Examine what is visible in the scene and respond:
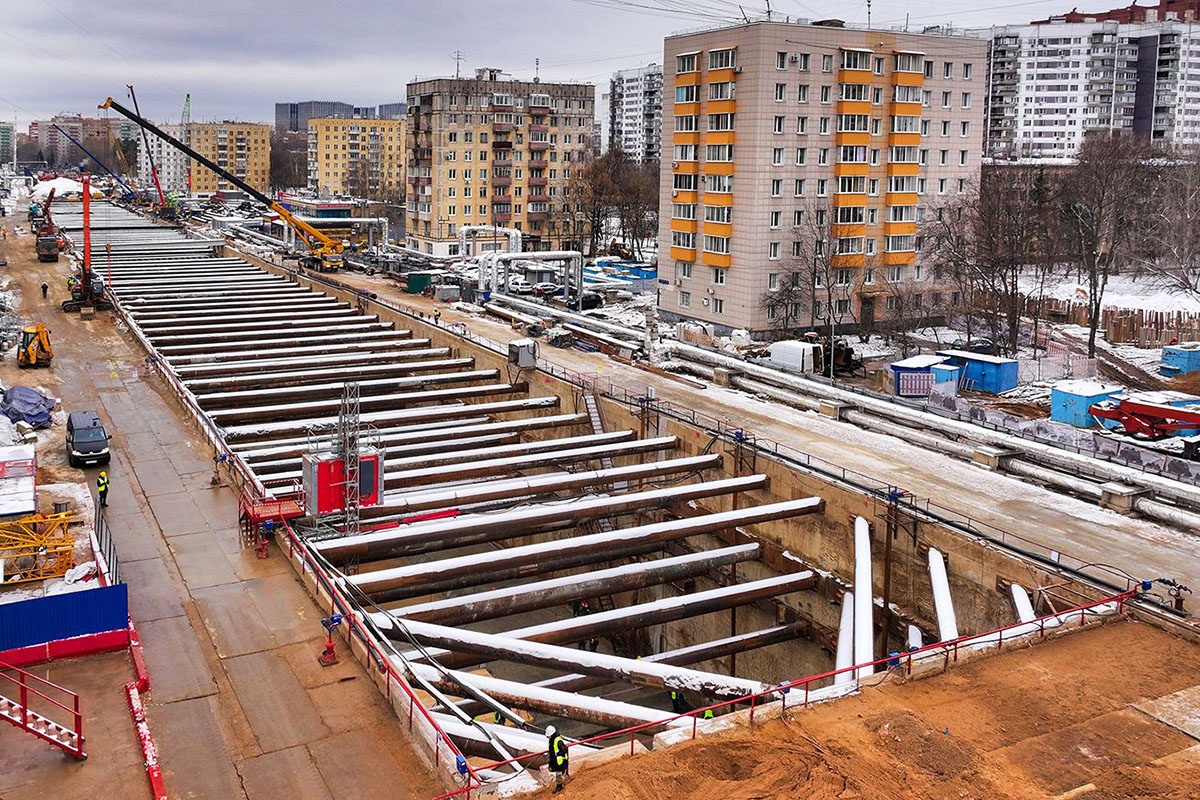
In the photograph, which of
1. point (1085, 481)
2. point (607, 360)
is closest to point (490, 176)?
point (607, 360)

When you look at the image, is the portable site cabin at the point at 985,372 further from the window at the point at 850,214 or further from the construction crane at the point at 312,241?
the construction crane at the point at 312,241

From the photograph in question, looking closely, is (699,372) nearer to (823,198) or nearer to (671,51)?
(823,198)

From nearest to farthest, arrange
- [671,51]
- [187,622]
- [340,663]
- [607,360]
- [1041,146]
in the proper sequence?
[340,663] → [187,622] → [607,360] → [671,51] → [1041,146]

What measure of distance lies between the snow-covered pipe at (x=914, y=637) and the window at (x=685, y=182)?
37.7m

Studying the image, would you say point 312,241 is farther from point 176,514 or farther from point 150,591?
point 150,591

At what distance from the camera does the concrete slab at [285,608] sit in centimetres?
1819

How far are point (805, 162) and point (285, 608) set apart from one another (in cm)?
4201

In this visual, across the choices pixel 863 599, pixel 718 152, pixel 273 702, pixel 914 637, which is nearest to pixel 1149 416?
pixel 914 637

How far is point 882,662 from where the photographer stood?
1652 cm

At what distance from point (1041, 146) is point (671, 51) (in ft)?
311

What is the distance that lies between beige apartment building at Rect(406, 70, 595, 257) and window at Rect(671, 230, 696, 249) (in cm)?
3769

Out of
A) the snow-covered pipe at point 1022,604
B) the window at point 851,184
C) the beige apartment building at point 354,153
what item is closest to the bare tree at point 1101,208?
the window at point 851,184

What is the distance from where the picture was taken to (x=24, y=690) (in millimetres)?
14367

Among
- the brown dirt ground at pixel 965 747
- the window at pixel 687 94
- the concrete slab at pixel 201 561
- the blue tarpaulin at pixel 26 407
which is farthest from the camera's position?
the window at pixel 687 94
